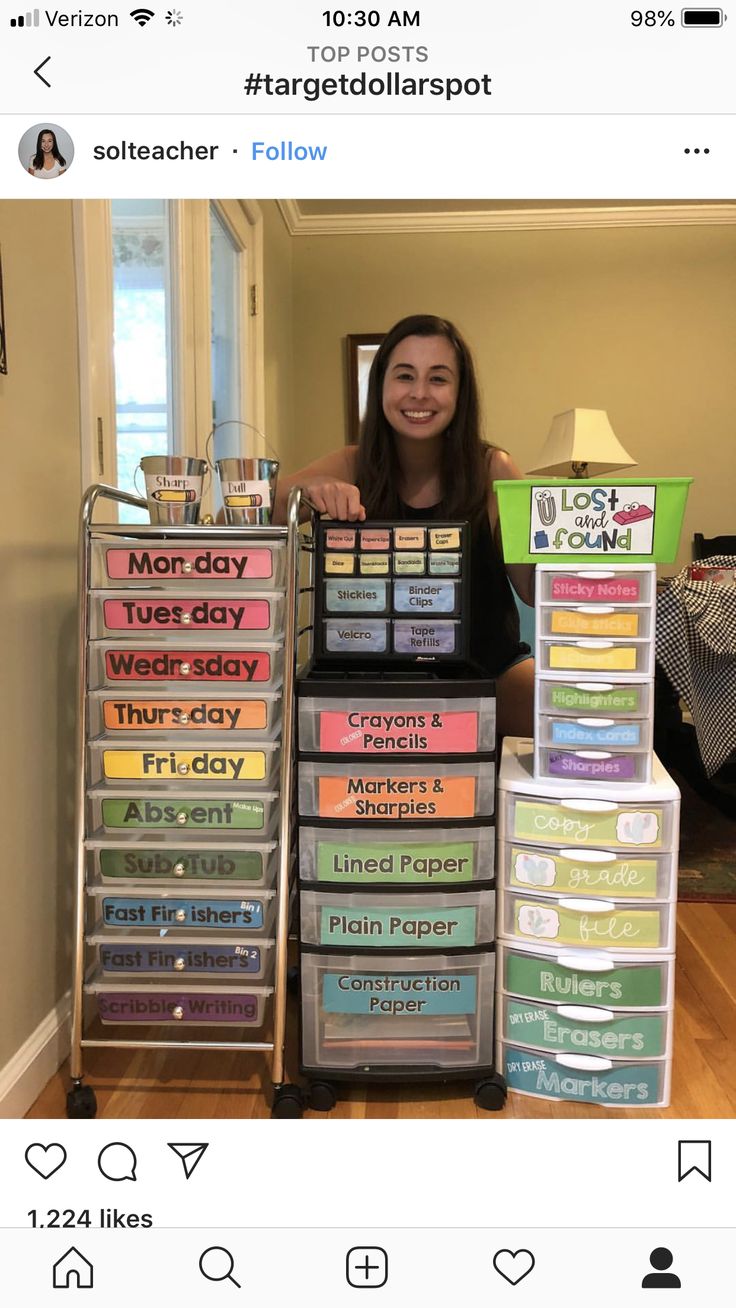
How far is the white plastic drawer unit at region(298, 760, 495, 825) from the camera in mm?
1116

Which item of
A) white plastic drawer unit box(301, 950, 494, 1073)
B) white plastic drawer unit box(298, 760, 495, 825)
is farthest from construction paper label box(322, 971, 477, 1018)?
white plastic drawer unit box(298, 760, 495, 825)

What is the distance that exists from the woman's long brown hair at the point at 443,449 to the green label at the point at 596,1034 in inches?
29.4

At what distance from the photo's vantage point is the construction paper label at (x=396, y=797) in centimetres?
112

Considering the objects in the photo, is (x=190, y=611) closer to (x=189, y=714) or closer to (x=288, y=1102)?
(x=189, y=714)

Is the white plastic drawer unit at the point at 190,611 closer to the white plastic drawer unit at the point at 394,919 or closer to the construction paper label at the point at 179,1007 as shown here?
the white plastic drawer unit at the point at 394,919

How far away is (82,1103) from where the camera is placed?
1.08 metres

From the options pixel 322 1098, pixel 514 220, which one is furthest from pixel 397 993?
pixel 514 220

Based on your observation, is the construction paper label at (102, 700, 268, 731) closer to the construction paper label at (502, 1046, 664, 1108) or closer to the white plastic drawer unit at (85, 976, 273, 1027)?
the white plastic drawer unit at (85, 976, 273, 1027)
